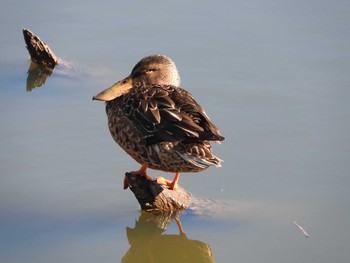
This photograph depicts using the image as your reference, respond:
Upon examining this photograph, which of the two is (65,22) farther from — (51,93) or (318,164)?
(318,164)

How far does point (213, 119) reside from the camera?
688cm

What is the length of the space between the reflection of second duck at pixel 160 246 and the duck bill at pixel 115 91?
111 centimetres

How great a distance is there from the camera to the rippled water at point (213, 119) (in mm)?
5609

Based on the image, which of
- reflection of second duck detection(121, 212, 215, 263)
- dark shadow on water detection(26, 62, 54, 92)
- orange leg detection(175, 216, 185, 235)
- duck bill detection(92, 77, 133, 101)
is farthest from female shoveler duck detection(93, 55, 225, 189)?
dark shadow on water detection(26, 62, 54, 92)

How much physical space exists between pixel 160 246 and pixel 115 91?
5.12ft

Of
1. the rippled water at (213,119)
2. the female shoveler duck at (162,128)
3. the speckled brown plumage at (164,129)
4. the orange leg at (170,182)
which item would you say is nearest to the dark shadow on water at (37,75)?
the rippled water at (213,119)

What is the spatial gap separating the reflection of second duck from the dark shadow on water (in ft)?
7.27

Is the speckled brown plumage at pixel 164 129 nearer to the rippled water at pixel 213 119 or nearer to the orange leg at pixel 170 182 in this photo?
the orange leg at pixel 170 182

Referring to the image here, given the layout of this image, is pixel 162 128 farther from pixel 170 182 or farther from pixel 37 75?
pixel 37 75

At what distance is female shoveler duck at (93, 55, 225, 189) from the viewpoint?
19.0 ft

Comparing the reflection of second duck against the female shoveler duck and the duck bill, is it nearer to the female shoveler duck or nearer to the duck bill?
the female shoveler duck

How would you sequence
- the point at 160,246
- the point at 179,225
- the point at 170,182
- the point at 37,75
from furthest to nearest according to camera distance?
the point at 37,75
the point at 170,182
the point at 179,225
the point at 160,246

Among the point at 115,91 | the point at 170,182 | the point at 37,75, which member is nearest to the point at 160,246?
the point at 170,182

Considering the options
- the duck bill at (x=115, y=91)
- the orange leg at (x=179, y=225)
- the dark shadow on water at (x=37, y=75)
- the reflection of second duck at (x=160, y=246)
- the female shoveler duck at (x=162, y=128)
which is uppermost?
the dark shadow on water at (x=37, y=75)
